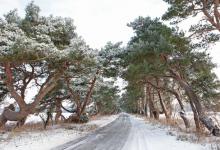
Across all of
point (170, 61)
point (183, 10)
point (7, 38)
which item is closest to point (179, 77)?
point (170, 61)

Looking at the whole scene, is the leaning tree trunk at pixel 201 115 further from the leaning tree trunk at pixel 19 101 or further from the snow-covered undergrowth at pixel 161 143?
the leaning tree trunk at pixel 19 101

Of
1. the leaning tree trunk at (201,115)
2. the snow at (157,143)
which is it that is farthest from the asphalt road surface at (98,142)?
the leaning tree trunk at (201,115)

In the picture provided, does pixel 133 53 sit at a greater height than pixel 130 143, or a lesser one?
greater

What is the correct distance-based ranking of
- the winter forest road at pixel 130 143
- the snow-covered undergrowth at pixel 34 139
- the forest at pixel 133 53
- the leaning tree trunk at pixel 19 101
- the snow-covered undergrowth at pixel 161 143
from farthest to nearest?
the leaning tree trunk at pixel 19 101 < the forest at pixel 133 53 < the snow-covered undergrowth at pixel 34 139 < the winter forest road at pixel 130 143 < the snow-covered undergrowth at pixel 161 143

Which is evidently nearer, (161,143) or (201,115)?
(161,143)

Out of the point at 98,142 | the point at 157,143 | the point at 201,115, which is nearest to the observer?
the point at 157,143

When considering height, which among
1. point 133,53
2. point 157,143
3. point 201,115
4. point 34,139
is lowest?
point 34,139

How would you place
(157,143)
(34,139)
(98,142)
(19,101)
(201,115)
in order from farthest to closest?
(19,101)
(201,115)
(34,139)
(98,142)
(157,143)

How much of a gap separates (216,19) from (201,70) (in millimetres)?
6716

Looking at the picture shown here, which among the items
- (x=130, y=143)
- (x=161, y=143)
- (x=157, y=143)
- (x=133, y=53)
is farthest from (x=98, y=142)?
(x=133, y=53)

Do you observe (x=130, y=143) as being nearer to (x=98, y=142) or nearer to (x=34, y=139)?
(x=98, y=142)

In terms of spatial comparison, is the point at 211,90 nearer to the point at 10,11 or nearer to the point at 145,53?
the point at 145,53

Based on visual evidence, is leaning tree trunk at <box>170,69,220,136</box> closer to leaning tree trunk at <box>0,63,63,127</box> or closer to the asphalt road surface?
the asphalt road surface

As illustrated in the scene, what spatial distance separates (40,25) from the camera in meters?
19.7
